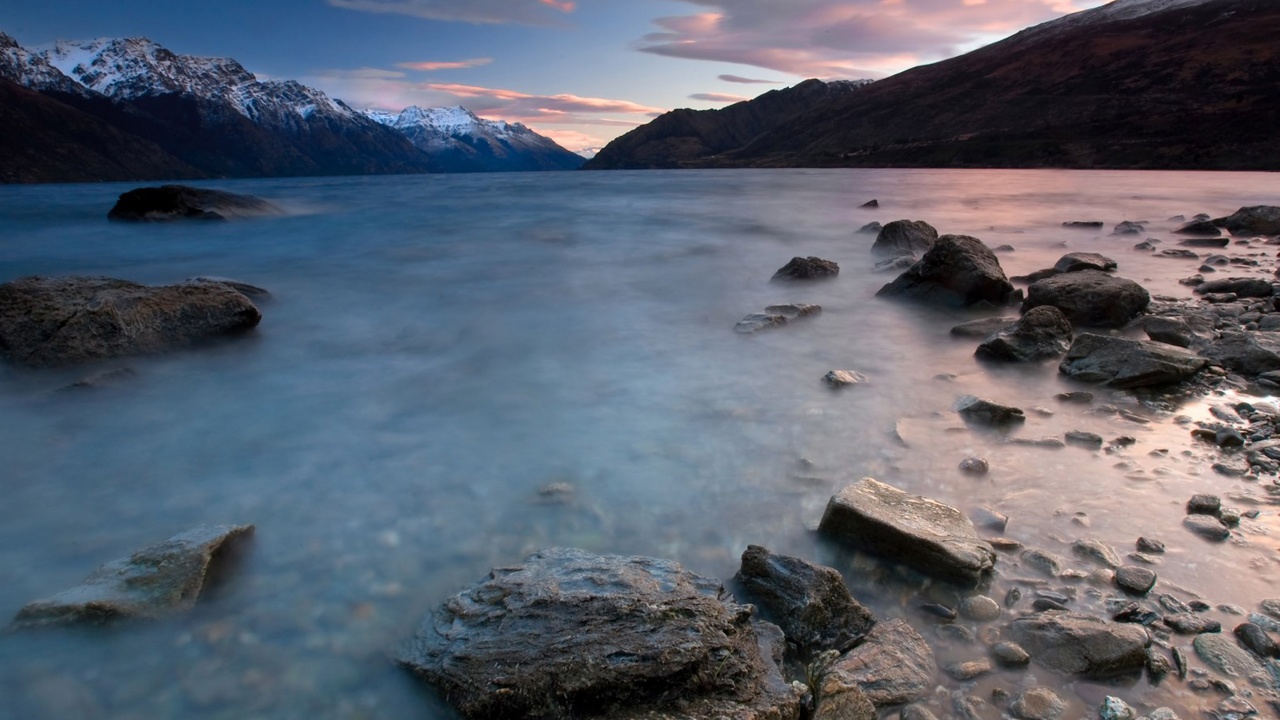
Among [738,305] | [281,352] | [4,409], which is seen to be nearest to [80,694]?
[4,409]

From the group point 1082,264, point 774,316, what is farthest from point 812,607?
point 1082,264

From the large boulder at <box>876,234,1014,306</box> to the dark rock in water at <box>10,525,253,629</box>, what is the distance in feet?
26.3

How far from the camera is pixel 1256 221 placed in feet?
42.8

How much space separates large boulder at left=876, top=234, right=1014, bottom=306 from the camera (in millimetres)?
7926

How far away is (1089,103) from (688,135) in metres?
108

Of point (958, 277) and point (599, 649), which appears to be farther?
point (958, 277)

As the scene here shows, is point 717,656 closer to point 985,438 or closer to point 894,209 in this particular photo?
point 985,438

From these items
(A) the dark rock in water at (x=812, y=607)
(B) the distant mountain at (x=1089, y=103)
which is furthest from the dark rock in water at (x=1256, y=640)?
(B) the distant mountain at (x=1089, y=103)

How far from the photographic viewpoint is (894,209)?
23.4 meters

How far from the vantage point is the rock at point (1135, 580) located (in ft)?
9.09

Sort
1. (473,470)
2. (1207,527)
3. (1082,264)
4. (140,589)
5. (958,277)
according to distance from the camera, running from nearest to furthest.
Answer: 1. (140,589)
2. (1207,527)
3. (473,470)
4. (958,277)
5. (1082,264)

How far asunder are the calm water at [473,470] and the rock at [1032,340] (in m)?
0.23

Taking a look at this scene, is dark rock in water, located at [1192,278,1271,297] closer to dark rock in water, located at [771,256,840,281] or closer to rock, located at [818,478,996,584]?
dark rock in water, located at [771,256,840,281]

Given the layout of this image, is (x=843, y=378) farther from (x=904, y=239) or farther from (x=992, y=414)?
(x=904, y=239)
